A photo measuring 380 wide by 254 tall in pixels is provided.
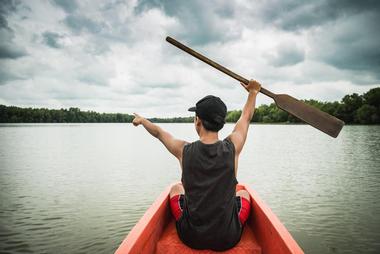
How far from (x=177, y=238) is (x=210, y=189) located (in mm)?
1080

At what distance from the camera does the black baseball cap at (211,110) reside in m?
2.38

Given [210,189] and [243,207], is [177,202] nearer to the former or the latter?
[243,207]

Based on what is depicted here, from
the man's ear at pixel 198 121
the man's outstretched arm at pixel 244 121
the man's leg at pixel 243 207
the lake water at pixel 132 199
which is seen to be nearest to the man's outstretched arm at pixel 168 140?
the man's ear at pixel 198 121

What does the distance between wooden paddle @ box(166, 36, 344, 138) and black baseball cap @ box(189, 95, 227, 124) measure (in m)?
1.21

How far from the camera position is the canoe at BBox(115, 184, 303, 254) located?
2400mm

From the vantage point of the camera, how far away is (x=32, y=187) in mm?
10148

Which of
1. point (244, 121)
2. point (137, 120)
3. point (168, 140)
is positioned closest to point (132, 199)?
point (137, 120)

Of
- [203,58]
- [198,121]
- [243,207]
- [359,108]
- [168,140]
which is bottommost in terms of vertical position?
[243,207]

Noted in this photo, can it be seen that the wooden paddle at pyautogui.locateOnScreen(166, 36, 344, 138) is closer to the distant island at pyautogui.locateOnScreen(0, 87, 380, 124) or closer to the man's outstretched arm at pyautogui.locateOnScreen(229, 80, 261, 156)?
the man's outstretched arm at pyautogui.locateOnScreen(229, 80, 261, 156)

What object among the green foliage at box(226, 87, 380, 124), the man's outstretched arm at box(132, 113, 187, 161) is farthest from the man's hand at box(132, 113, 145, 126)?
the green foliage at box(226, 87, 380, 124)

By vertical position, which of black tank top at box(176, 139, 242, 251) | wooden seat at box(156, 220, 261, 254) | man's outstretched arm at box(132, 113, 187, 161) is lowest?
wooden seat at box(156, 220, 261, 254)

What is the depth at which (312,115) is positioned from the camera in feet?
12.6

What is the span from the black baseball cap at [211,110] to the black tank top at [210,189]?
194 mm

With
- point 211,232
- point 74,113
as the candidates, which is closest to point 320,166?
point 211,232
